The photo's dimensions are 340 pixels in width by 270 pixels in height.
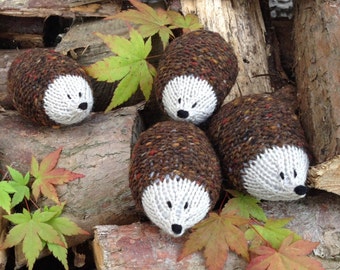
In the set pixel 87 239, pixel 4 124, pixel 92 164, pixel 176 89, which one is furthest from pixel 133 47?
pixel 87 239

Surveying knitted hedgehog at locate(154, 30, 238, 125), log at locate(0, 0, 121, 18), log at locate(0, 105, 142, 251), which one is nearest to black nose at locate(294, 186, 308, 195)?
knitted hedgehog at locate(154, 30, 238, 125)

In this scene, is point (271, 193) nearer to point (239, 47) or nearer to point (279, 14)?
point (239, 47)

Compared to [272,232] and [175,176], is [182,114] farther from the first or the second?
[272,232]

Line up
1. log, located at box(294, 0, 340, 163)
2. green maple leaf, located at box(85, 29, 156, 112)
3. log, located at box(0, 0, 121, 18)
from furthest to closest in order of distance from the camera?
log, located at box(0, 0, 121, 18) → green maple leaf, located at box(85, 29, 156, 112) → log, located at box(294, 0, 340, 163)

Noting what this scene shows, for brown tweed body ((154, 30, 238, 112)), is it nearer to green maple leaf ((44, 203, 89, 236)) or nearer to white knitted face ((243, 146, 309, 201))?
white knitted face ((243, 146, 309, 201))

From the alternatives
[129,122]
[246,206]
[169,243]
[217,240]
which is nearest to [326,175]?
[246,206]
